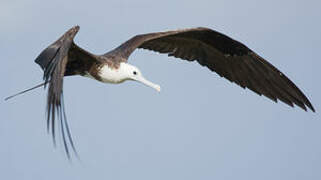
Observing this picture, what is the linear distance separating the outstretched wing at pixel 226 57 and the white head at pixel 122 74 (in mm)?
752

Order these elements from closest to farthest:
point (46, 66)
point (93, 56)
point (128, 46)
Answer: point (46, 66) → point (93, 56) → point (128, 46)

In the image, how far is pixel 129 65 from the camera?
1070cm

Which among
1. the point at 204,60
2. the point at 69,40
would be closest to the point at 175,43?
the point at 204,60

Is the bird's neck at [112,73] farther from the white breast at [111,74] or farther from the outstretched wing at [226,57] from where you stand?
the outstretched wing at [226,57]

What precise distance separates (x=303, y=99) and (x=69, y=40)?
131 inches

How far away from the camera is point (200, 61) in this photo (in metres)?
12.0

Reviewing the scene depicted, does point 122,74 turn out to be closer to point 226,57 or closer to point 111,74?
point 111,74

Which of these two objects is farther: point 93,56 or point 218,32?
point 218,32

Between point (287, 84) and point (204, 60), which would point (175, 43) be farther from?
point (287, 84)

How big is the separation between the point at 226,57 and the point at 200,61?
339mm

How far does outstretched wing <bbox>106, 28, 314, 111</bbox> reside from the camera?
11484 mm

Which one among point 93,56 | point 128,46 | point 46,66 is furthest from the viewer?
point 128,46

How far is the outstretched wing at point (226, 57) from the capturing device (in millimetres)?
11484

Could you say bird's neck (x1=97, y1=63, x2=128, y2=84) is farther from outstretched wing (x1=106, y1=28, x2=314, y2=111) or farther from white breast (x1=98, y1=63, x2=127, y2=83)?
outstretched wing (x1=106, y1=28, x2=314, y2=111)
